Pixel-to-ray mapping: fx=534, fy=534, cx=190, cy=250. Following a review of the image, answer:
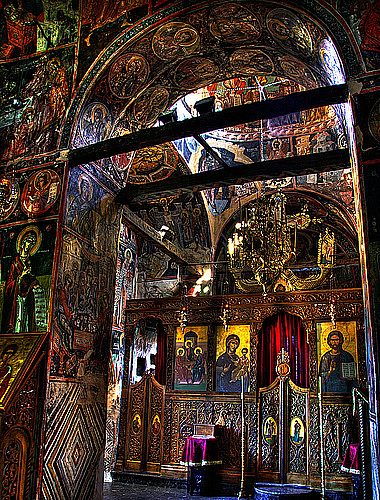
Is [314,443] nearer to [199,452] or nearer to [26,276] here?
[199,452]

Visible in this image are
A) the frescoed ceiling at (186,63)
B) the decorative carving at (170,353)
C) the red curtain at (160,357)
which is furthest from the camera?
the red curtain at (160,357)

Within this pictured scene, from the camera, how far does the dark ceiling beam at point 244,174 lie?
7219 millimetres

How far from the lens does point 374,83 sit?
19.0ft

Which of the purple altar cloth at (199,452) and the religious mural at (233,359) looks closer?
the purple altar cloth at (199,452)

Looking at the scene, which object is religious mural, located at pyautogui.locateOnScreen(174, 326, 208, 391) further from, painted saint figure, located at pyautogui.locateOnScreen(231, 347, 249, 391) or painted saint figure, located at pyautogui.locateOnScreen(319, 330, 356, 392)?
painted saint figure, located at pyautogui.locateOnScreen(319, 330, 356, 392)

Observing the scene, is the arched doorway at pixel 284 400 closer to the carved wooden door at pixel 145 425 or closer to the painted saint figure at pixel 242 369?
the painted saint figure at pixel 242 369

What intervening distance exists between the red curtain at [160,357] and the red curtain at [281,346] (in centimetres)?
231

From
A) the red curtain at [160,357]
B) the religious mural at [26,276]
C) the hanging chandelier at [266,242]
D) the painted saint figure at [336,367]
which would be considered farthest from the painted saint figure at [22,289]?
the painted saint figure at [336,367]

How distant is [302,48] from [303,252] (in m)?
7.19

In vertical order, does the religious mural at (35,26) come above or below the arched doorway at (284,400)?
above

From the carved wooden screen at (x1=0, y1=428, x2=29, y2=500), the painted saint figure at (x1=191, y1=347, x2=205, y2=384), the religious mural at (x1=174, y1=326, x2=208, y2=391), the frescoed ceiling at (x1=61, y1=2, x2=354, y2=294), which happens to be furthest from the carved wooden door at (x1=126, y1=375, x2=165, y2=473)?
the carved wooden screen at (x1=0, y1=428, x2=29, y2=500)

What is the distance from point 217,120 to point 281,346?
20.3 feet

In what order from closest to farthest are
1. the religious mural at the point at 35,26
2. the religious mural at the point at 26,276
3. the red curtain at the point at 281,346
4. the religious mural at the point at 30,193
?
the religious mural at the point at 26,276 < the religious mural at the point at 30,193 < the religious mural at the point at 35,26 < the red curtain at the point at 281,346

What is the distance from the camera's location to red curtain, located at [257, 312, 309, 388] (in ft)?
36.3
